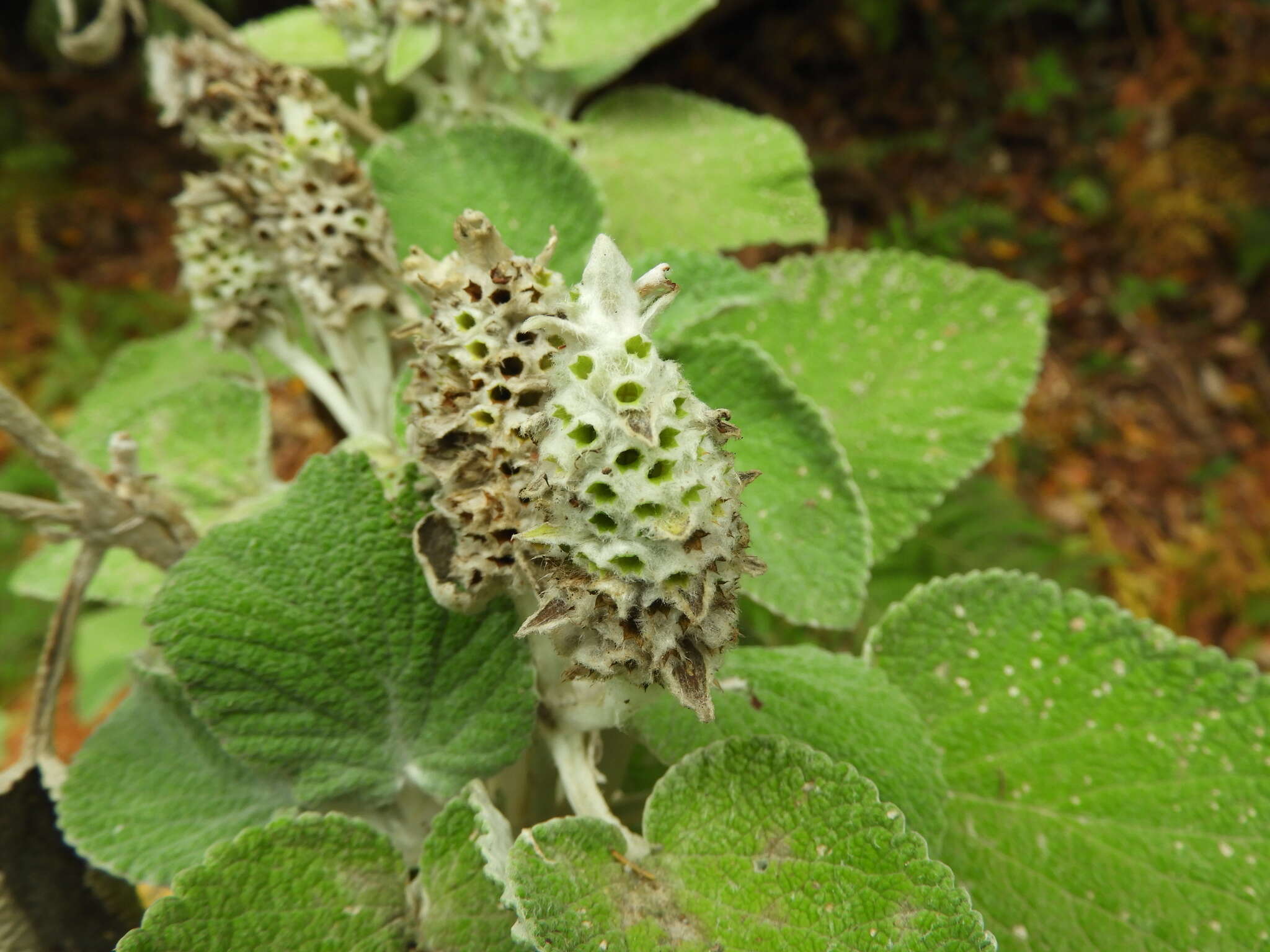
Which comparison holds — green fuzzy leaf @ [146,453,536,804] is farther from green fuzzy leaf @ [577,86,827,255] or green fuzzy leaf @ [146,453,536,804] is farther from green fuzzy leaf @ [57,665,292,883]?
green fuzzy leaf @ [577,86,827,255]

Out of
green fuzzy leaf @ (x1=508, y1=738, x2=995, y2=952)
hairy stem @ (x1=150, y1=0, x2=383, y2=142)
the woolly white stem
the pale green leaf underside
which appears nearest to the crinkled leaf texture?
the pale green leaf underside

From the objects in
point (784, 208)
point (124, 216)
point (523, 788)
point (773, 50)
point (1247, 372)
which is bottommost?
point (1247, 372)

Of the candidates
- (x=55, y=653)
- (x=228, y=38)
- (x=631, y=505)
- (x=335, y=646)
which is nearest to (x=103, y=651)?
(x=55, y=653)

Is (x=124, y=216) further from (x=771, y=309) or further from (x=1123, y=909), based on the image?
(x=1123, y=909)

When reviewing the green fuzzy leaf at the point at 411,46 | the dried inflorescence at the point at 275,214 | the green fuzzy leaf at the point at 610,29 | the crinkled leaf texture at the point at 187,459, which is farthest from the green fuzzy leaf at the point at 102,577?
the green fuzzy leaf at the point at 610,29

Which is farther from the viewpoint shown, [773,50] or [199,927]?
[773,50]

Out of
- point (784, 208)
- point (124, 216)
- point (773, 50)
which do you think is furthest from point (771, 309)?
point (124, 216)

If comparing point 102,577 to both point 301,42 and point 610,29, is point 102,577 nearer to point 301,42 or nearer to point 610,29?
point 301,42
